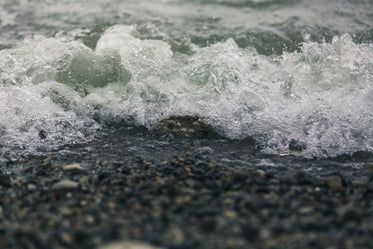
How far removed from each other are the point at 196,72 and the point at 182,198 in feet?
8.37

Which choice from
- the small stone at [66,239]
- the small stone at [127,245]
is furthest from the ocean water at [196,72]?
the small stone at [127,245]

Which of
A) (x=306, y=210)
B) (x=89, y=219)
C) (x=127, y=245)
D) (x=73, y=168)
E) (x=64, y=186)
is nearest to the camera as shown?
(x=127, y=245)

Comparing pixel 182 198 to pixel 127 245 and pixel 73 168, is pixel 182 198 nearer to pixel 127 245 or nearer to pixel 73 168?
pixel 127 245

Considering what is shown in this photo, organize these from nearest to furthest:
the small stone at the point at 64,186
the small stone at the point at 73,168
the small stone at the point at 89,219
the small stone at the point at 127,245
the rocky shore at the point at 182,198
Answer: the small stone at the point at 127,245 < the rocky shore at the point at 182,198 < the small stone at the point at 89,219 < the small stone at the point at 64,186 < the small stone at the point at 73,168

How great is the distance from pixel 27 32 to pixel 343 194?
5.78 m

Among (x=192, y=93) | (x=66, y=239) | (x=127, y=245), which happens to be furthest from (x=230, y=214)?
(x=192, y=93)

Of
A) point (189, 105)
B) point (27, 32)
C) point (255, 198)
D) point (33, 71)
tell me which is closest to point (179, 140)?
point (189, 105)

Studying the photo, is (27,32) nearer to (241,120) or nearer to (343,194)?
(241,120)

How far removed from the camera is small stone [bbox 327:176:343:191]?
269 centimetres

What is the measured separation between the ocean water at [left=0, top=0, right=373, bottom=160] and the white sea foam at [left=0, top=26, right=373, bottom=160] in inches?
0.5

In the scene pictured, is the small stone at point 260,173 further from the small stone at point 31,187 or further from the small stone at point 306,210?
the small stone at point 31,187

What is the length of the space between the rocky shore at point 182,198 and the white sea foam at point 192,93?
0.34m

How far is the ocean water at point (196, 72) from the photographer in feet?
12.2

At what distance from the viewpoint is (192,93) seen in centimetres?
446
